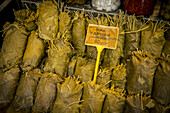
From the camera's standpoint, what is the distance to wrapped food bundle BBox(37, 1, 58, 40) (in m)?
2.01

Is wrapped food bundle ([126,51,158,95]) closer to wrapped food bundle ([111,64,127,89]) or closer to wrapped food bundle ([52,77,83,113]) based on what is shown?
wrapped food bundle ([111,64,127,89])

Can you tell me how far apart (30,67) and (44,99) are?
50 centimetres

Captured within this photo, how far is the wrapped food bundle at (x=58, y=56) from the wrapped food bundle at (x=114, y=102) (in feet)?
2.37

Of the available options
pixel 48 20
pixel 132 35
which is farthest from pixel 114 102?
pixel 48 20

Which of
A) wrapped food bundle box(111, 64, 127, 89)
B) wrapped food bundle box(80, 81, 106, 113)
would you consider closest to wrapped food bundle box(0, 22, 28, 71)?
wrapped food bundle box(80, 81, 106, 113)

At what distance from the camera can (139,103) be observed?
1.64m

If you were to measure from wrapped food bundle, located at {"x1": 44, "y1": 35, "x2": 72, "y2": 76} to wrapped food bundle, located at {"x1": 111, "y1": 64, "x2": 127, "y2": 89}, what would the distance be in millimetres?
705

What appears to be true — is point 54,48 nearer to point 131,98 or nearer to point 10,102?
point 10,102

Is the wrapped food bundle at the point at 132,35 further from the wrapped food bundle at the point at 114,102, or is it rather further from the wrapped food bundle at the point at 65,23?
the wrapped food bundle at the point at 65,23

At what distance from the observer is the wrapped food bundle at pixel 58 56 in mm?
1965

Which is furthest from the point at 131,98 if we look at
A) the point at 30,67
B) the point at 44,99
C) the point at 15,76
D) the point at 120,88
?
the point at 15,76

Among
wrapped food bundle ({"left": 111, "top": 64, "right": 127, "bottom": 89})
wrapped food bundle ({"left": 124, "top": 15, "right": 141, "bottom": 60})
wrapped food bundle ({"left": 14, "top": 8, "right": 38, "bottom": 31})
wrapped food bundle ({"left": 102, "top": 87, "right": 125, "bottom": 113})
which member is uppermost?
wrapped food bundle ({"left": 14, "top": 8, "right": 38, "bottom": 31})

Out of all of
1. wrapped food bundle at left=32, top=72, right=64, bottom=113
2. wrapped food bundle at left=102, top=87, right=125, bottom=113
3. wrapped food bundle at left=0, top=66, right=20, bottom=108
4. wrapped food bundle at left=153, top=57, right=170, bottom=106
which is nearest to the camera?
wrapped food bundle at left=153, top=57, right=170, bottom=106

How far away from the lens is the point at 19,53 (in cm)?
209
